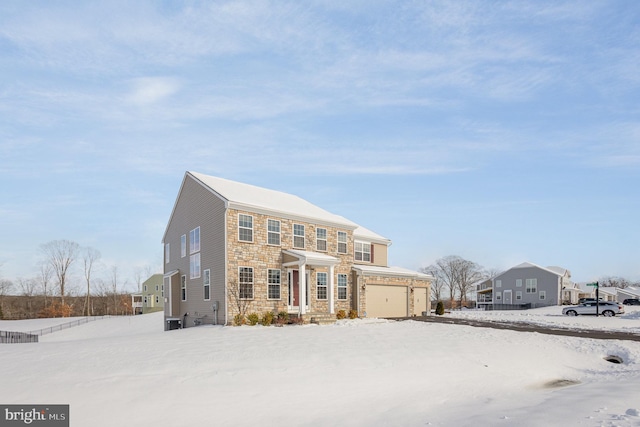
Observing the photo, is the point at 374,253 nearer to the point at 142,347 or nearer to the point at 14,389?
the point at 142,347

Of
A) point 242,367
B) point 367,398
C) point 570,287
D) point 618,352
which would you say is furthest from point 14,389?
point 570,287

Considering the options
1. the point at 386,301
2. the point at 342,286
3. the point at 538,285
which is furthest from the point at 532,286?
the point at 342,286

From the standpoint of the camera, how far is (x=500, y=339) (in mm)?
20328

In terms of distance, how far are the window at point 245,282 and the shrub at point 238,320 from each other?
Answer: 1168mm

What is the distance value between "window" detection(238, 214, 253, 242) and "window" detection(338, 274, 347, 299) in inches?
314

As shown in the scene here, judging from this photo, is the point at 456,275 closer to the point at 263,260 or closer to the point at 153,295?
the point at 153,295

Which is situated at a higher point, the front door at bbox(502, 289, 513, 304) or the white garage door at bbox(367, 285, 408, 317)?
the white garage door at bbox(367, 285, 408, 317)

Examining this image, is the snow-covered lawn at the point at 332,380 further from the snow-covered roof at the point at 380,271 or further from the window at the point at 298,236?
the snow-covered roof at the point at 380,271

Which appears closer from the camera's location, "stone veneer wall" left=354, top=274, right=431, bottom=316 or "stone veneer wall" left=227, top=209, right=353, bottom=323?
"stone veneer wall" left=227, top=209, right=353, bottom=323

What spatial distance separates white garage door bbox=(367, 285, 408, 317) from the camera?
33.8m

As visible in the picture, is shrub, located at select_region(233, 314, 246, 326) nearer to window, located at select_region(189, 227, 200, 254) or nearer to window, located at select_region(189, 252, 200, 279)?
window, located at select_region(189, 252, 200, 279)

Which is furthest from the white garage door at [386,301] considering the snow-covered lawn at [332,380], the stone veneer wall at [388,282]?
the snow-covered lawn at [332,380]

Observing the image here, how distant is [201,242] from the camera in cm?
2862

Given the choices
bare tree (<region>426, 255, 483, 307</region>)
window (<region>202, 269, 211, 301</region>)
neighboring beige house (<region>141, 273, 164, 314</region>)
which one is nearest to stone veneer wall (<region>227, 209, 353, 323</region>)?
window (<region>202, 269, 211, 301</region>)
